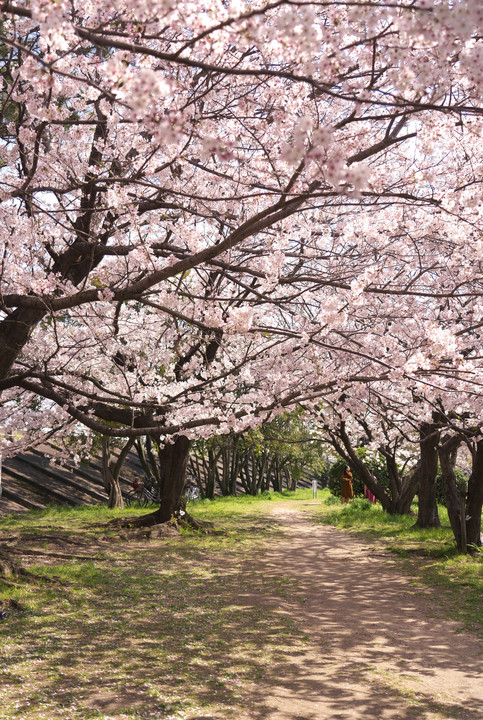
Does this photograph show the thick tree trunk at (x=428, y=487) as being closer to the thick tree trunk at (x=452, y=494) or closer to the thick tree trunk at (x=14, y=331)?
the thick tree trunk at (x=452, y=494)

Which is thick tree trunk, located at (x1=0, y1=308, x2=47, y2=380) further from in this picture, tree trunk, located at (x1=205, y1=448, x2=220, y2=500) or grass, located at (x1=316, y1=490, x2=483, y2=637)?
tree trunk, located at (x1=205, y1=448, x2=220, y2=500)

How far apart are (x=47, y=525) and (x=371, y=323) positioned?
28.0ft

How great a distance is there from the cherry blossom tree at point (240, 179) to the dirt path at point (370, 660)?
227cm

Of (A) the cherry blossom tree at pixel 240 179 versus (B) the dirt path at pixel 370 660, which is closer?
(A) the cherry blossom tree at pixel 240 179

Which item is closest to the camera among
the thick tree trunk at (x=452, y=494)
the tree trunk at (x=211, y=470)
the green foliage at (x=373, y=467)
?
the thick tree trunk at (x=452, y=494)

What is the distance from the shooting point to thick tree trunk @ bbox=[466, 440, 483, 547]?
11.0 m

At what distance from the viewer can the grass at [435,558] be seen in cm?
793

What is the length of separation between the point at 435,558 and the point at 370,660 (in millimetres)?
5740

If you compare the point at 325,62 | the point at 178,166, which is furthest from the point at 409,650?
the point at 178,166

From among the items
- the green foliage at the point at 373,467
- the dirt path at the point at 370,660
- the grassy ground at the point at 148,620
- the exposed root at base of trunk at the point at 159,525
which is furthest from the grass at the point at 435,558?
the green foliage at the point at 373,467

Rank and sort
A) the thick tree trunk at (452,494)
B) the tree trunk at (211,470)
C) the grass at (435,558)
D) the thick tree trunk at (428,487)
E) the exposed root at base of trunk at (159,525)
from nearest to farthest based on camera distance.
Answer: the grass at (435,558)
the thick tree trunk at (452,494)
the exposed root at base of trunk at (159,525)
the thick tree trunk at (428,487)
the tree trunk at (211,470)

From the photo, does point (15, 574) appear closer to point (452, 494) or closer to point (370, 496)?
point (452, 494)

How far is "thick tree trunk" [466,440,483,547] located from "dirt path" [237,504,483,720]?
162cm

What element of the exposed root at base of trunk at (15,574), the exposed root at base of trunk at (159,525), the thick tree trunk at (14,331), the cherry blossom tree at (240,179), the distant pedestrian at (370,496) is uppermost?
the cherry blossom tree at (240,179)
